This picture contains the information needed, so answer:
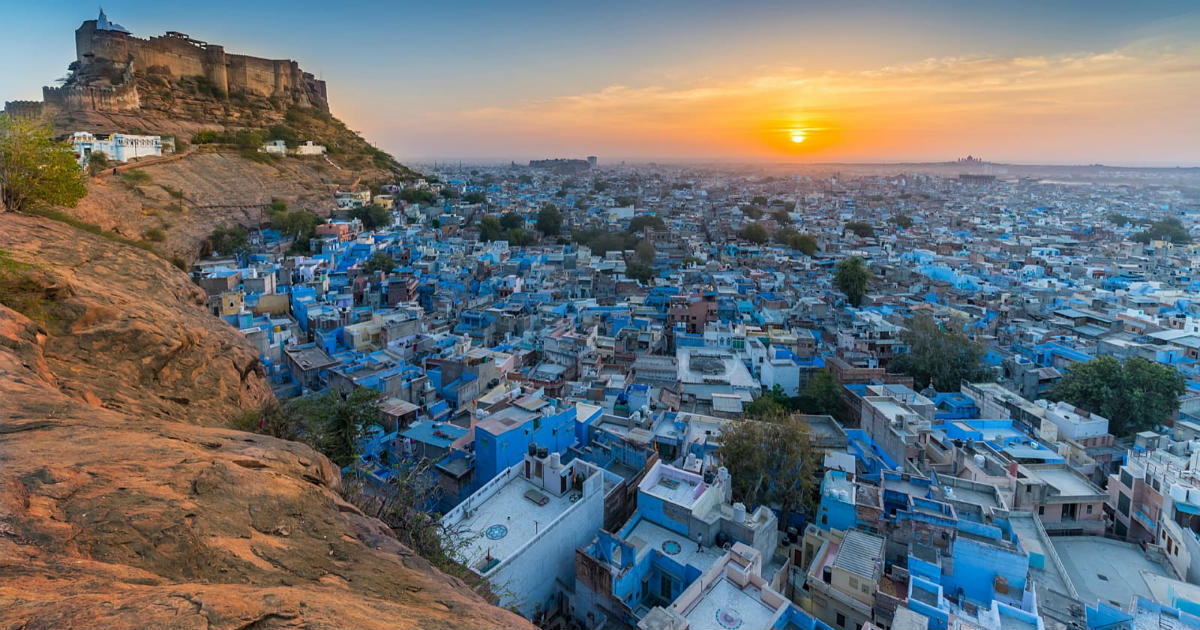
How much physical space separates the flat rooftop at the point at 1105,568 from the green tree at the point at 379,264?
2281 cm

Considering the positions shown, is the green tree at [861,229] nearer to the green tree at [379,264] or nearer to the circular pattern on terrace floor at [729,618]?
the green tree at [379,264]

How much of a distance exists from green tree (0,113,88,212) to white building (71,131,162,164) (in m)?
22.4

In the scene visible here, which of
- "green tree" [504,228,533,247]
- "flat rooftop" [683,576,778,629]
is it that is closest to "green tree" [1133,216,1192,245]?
"green tree" [504,228,533,247]

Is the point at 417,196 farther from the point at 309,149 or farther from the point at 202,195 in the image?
the point at 202,195

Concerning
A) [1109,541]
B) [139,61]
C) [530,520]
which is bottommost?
[1109,541]

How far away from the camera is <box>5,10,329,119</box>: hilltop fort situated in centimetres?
3478

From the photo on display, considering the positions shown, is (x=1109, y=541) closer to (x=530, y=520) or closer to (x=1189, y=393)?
(x=1189, y=393)

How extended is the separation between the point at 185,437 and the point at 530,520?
5.53 meters

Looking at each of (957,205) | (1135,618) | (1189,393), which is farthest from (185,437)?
(957,205)

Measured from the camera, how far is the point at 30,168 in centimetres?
851

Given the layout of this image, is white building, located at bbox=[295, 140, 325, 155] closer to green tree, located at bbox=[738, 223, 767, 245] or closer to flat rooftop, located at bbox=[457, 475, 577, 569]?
green tree, located at bbox=[738, 223, 767, 245]

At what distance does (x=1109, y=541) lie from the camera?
11.2 meters

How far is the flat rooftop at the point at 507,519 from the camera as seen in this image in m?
8.19

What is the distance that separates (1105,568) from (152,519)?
42.9 feet
